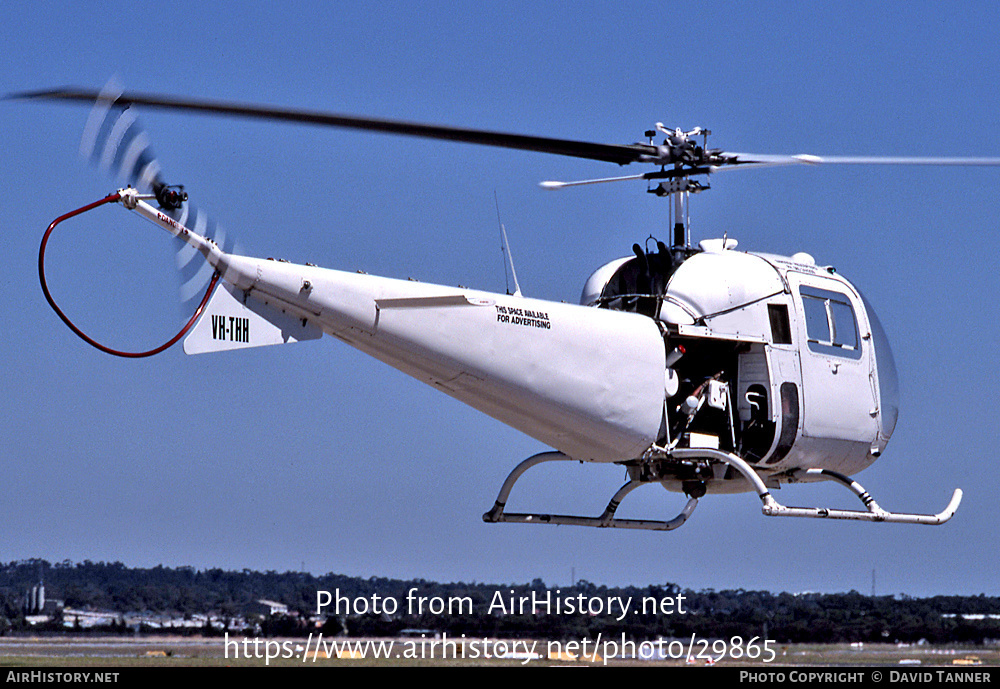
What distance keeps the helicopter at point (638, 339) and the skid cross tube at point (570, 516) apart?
0.08 feet

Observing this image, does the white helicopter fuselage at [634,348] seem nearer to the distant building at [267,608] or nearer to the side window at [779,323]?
the side window at [779,323]

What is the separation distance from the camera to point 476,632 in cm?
2455

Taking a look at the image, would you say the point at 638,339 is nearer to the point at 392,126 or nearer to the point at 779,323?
the point at 779,323

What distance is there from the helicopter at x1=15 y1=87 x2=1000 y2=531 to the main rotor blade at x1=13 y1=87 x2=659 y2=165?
0.07 feet

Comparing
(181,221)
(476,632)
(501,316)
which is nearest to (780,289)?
(501,316)

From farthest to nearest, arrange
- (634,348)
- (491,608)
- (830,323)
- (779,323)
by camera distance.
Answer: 1. (491,608)
2. (830,323)
3. (779,323)
4. (634,348)

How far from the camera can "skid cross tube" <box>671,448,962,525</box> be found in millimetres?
16328

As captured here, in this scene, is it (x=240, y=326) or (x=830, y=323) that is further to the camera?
(x=830, y=323)

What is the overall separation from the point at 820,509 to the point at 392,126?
7.23 meters

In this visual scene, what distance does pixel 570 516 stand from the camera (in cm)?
1777

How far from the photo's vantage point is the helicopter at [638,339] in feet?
44.4

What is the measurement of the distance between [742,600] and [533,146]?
15.0 metres

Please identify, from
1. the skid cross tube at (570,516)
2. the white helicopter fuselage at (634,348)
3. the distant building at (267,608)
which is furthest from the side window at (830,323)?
the distant building at (267,608)

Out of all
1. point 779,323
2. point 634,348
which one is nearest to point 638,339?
point 634,348
